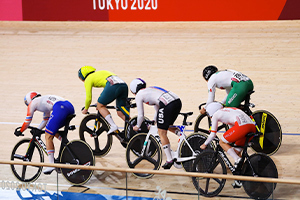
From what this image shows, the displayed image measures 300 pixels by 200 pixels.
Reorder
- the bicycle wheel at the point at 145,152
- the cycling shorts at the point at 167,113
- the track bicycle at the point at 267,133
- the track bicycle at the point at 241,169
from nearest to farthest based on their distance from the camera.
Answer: the track bicycle at the point at 241,169, the cycling shorts at the point at 167,113, the bicycle wheel at the point at 145,152, the track bicycle at the point at 267,133

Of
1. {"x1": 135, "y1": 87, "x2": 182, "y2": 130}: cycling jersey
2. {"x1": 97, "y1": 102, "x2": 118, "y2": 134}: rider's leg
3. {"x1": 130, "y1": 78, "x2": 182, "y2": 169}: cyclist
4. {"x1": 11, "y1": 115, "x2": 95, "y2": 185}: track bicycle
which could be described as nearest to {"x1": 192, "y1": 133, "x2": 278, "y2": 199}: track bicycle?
{"x1": 130, "y1": 78, "x2": 182, "y2": 169}: cyclist

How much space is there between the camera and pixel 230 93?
702 centimetres

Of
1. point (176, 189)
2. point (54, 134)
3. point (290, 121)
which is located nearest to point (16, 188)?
point (54, 134)

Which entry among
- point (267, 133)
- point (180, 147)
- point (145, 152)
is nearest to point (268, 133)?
point (267, 133)

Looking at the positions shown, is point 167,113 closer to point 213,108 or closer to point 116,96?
point 213,108

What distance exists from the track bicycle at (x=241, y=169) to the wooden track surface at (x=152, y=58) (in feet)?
6.53

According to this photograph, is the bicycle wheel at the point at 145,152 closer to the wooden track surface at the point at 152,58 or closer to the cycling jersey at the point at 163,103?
the cycling jersey at the point at 163,103

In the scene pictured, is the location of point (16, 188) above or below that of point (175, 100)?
below

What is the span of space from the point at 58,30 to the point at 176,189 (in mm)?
9833

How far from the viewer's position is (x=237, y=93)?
6969 mm

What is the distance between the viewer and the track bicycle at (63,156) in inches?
220

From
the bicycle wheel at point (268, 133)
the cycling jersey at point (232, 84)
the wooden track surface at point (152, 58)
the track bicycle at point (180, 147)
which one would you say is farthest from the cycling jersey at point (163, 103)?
the wooden track surface at point (152, 58)

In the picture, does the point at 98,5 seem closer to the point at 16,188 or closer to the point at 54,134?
the point at 54,134

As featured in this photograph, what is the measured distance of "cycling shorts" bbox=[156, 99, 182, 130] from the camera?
21.3 feet
